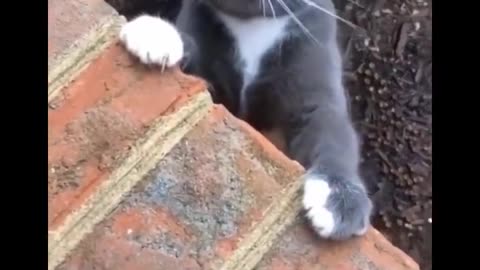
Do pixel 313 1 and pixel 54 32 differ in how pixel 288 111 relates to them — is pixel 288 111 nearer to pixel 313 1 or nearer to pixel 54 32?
pixel 313 1

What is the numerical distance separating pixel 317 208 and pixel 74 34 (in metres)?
0.27

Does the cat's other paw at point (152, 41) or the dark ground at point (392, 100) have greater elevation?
the cat's other paw at point (152, 41)

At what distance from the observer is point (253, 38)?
110 centimetres

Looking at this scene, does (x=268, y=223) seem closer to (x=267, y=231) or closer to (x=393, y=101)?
(x=267, y=231)

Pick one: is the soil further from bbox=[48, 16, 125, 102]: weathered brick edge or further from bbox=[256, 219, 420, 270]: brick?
bbox=[48, 16, 125, 102]: weathered brick edge

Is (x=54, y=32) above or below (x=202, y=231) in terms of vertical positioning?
above

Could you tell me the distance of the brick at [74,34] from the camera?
0.71 metres

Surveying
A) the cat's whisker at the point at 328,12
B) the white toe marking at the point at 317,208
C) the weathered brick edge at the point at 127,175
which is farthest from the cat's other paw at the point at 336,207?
the cat's whisker at the point at 328,12

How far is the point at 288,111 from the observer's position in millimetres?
1091

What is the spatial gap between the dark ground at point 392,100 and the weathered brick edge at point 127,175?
0.36 m

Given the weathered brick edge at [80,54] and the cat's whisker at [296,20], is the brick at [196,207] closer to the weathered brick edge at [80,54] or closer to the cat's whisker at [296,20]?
the weathered brick edge at [80,54]
